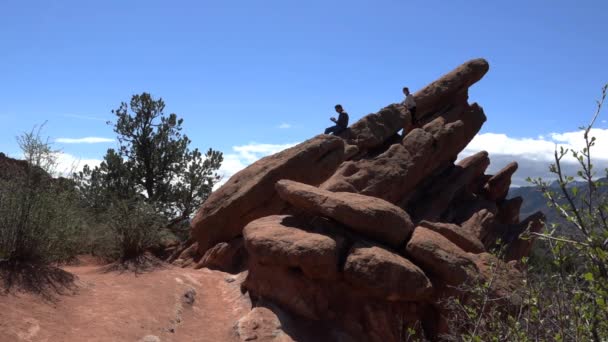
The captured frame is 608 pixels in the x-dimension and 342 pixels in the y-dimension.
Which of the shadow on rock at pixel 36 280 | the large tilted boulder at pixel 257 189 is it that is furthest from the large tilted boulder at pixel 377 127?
the shadow on rock at pixel 36 280

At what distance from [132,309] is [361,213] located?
5.26 meters

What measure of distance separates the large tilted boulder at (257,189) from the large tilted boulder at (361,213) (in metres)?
3.65

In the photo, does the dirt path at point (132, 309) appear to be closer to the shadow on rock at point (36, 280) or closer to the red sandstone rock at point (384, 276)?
the shadow on rock at point (36, 280)

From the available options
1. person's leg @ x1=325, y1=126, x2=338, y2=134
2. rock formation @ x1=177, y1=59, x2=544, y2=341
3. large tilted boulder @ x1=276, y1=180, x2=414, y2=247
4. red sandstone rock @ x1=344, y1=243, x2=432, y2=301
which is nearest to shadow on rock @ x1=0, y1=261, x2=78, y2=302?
rock formation @ x1=177, y1=59, x2=544, y2=341

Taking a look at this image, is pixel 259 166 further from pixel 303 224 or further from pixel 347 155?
pixel 303 224

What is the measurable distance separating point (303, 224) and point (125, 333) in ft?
15.9

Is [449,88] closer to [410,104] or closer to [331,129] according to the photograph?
[410,104]

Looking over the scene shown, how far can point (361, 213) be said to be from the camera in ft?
40.3

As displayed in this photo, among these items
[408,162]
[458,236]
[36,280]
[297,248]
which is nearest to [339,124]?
[408,162]

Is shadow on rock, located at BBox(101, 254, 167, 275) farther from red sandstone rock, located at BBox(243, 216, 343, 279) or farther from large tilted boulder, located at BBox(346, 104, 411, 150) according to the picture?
large tilted boulder, located at BBox(346, 104, 411, 150)

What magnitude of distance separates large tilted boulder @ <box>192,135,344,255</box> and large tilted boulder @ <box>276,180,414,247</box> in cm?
365

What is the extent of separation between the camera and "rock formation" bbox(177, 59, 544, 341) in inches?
449

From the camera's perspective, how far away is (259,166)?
59.7 ft

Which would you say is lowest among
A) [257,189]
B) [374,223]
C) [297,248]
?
[297,248]
